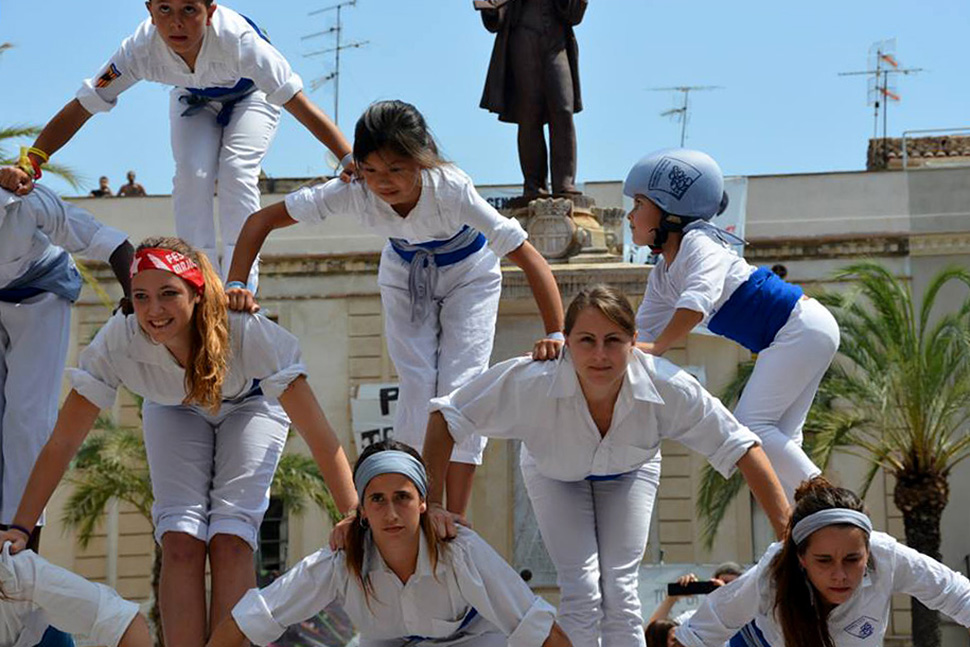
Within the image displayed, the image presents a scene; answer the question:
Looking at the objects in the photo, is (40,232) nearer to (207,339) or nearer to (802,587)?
(207,339)

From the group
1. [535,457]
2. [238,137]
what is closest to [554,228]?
[238,137]

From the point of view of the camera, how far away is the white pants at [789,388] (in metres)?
8.74

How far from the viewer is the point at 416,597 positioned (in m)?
7.46

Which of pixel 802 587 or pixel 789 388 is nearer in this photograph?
pixel 802 587

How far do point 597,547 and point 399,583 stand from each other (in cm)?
110

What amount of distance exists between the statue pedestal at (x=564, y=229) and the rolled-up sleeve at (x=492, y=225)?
30.5 feet

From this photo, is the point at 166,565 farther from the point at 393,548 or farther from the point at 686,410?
the point at 686,410

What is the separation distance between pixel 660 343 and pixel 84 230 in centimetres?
294

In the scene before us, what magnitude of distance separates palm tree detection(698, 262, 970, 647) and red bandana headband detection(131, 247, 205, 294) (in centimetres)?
1711

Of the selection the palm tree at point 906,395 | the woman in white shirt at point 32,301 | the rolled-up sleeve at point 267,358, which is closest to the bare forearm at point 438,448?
the rolled-up sleeve at point 267,358

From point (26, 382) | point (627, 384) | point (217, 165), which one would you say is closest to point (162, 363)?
point (26, 382)

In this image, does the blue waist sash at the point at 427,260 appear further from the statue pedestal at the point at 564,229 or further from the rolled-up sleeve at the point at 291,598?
the statue pedestal at the point at 564,229

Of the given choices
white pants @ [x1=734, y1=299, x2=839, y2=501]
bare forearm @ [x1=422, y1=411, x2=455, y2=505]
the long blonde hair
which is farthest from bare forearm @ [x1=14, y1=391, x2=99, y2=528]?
white pants @ [x1=734, y1=299, x2=839, y2=501]

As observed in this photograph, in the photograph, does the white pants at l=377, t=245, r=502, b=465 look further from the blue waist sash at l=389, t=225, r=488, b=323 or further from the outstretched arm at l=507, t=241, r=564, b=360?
the outstretched arm at l=507, t=241, r=564, b=360
